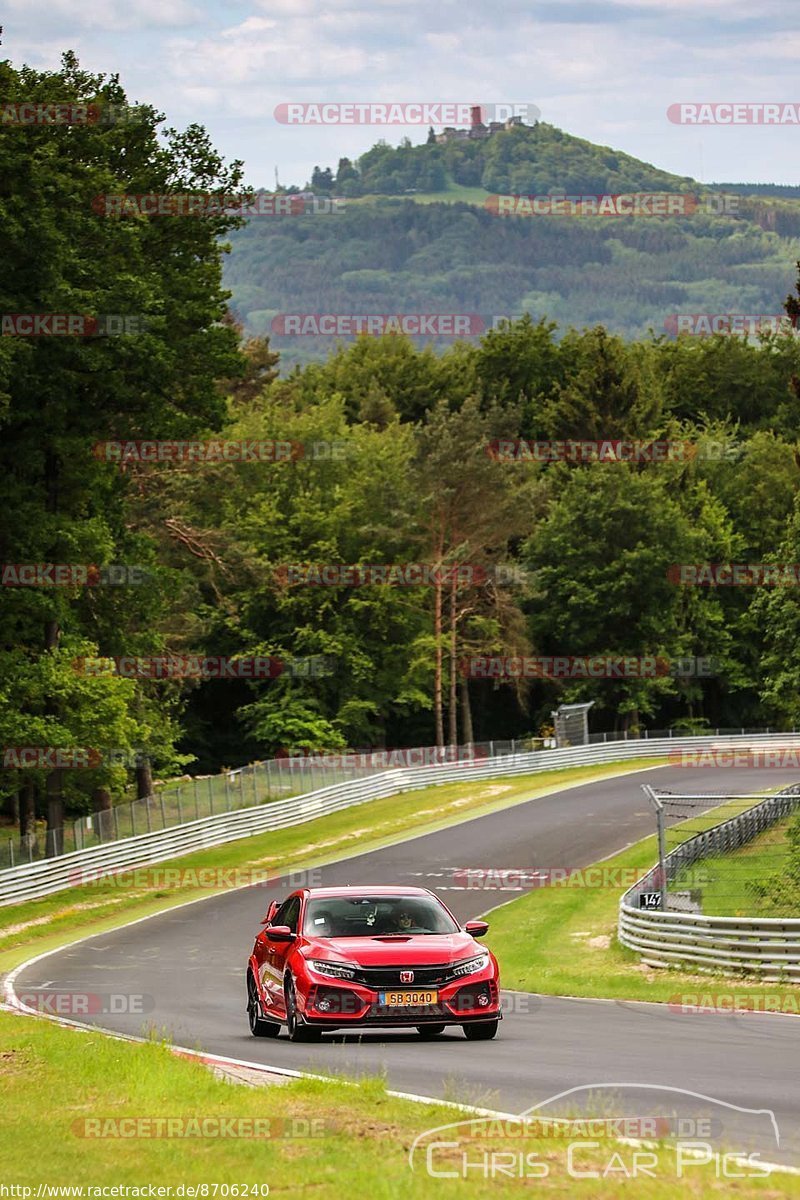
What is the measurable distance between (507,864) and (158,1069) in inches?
1181

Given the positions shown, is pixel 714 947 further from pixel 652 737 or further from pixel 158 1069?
pixel 652 737

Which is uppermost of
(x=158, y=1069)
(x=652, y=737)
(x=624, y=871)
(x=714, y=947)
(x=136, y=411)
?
(x=136, y=411)

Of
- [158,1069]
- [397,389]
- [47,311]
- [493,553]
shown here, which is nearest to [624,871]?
[47,311]

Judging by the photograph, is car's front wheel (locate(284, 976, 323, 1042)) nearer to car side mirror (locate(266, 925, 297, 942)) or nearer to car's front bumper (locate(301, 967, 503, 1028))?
car's front bumper (locate(301, 967, 503, 1028))

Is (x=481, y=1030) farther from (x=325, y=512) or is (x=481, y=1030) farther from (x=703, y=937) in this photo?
(x=325, y=512)

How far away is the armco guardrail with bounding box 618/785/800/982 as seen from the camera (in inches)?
847

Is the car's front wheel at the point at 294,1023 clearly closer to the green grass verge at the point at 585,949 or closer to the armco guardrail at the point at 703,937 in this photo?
the green grass verge at the point at 585,949

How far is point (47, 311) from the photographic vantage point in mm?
37250

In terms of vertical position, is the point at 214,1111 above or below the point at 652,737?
above

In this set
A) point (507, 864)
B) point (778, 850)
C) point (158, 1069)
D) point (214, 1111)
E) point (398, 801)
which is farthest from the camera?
point (398, 801)

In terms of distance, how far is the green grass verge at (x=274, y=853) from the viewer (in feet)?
119

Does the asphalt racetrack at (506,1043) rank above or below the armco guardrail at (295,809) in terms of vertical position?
above

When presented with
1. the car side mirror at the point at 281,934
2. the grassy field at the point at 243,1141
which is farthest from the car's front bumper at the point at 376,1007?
the grassy field at the point at 243,1141

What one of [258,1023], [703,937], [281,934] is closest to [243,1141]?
[281,934]
